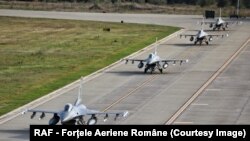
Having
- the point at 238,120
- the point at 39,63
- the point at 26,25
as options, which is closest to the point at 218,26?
the point at 26,25

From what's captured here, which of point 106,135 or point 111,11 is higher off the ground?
point 106,135

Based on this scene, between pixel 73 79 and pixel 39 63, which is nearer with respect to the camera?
pixel 73 79

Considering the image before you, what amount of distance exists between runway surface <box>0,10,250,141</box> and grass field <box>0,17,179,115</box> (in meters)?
3.11

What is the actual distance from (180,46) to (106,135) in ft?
268

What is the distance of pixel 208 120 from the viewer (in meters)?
62.6

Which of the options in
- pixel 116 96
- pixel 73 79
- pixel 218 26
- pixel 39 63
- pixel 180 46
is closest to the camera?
pixel 116 96

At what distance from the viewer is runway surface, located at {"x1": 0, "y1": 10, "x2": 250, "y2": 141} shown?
2490 inches

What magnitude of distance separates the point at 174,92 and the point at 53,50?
38887 mm

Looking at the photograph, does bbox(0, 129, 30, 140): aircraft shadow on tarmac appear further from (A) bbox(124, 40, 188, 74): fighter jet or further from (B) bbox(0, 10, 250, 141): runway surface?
(A) bbox(124, 40, 188, 74): fighter jet

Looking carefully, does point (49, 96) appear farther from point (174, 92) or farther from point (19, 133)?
point (19, 133)

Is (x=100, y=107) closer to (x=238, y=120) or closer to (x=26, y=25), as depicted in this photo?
(x=238, y=120)
